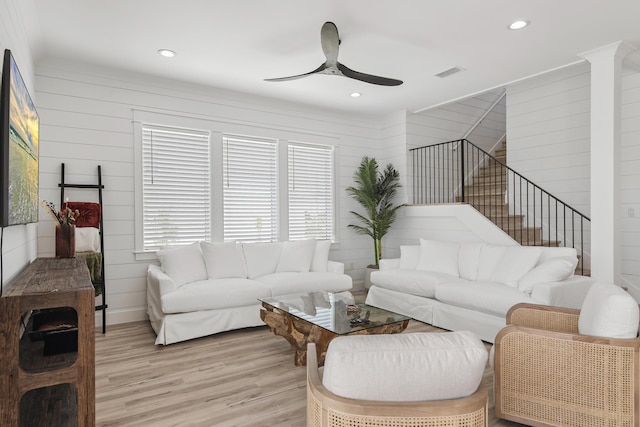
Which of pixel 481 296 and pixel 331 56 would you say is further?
pixel 481 296

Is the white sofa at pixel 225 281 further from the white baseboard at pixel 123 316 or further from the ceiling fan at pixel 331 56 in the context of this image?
the ceiling fan at pixel 331 56

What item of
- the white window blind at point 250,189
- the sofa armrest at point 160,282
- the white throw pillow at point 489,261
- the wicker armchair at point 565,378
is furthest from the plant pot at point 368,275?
the wicker armchair at point 565,378

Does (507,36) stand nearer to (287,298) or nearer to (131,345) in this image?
(287,298)

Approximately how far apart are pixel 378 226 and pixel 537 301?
3.17 m

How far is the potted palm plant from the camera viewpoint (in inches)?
262

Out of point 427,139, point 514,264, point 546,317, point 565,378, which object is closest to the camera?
point 565,378

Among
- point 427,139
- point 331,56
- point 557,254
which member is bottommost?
point 557,254

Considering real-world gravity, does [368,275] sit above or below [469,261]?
below

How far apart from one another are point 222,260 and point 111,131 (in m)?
2.03

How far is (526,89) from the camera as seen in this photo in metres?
6.27

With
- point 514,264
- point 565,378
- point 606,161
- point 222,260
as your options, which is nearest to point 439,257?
point 514,264

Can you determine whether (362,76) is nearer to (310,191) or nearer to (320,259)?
(320,259)

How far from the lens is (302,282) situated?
491 centimetres

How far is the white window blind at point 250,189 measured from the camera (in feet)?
18.6
